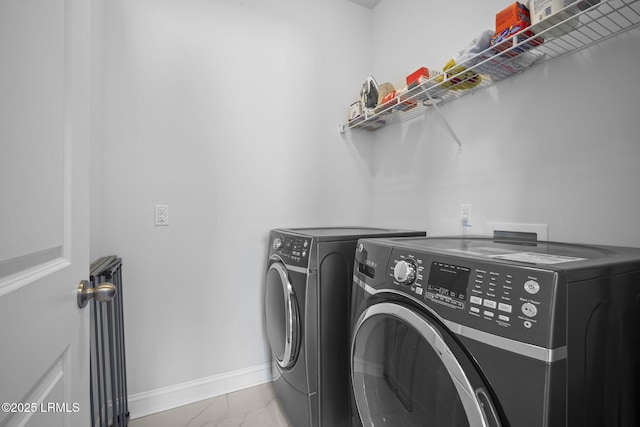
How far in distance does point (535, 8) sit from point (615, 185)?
684 millimetres

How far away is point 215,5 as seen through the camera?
5.89 ft

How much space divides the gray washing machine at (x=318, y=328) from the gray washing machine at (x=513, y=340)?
1.60 feet

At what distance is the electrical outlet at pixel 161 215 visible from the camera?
1.64 meters

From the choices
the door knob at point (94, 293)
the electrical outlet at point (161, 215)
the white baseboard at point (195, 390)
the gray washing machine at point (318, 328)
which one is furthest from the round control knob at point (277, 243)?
the door knob at point (94, 293)

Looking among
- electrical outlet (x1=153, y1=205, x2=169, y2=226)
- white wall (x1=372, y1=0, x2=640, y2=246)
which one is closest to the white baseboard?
electrical outlet (x1=153, y1=205, x2=169, y2=226)

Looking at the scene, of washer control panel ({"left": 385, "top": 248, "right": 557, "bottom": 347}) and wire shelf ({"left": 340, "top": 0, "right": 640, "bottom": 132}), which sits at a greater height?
wire shelf ({"left": 340, "top": 0, "right": 640, "bottom": 132})

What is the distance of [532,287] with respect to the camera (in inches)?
21.6

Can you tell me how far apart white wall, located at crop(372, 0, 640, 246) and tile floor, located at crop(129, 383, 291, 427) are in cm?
138

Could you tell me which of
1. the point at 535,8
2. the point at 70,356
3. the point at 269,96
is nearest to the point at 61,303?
the point at 70,356

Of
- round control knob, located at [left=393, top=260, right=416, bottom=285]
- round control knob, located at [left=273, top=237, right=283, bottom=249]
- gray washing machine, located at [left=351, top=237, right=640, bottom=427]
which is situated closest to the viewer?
gray washing machine, located at [left=351, top=237, right=640, bottom=427]

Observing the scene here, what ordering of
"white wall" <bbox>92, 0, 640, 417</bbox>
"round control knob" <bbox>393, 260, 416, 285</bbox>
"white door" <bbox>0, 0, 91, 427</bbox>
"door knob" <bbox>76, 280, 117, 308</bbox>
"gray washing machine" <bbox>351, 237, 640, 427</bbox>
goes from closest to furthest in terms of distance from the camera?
"white door" <bbox>0, 0, 91, 427</bbox> < "gray washing machine" <bbox>351, 237, 640, 427</bbox> < "door knob" <bbox>76, 280, 117, 308</bbox> < "round control knob" <bbox>393, 260, 416, 285</bbox> < "white wall" <bbox>92, 0, 640, 417</bbox>

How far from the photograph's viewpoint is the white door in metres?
0.39

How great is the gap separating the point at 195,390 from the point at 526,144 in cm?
220

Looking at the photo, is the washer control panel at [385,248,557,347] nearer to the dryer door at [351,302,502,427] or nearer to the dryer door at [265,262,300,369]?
the dryer door at [351,302,502,427]
